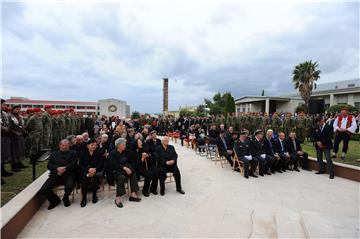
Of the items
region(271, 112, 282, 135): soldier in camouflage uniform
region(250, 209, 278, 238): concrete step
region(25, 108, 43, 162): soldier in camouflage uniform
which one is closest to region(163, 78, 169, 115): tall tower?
region(271, 112, 282, 135): soldier in camouflage uniform

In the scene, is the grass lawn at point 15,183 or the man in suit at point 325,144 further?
the man in suit at point 325,144

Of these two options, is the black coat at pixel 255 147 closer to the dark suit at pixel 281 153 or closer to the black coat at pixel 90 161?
the dark suit at pixel 281 153

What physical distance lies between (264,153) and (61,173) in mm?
5382

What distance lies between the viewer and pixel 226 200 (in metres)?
4.27

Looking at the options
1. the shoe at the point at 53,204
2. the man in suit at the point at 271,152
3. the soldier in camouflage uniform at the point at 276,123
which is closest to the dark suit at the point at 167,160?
the shoe at the point at 53,204

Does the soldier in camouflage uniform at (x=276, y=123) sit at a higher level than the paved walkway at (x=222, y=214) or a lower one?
higher

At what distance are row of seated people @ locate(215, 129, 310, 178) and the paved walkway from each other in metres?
0.82

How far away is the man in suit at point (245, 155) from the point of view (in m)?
5.98

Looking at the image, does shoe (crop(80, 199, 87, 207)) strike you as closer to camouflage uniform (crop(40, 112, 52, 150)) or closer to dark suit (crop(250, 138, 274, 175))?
camouflage uniform (crop(40, 112, 52, 150))

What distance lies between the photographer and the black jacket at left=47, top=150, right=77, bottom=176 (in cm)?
403

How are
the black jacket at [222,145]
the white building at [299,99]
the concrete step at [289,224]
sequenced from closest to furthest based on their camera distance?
the concrete step at [289,224] < the black jacket at [222,145] < the white building at [299,99]

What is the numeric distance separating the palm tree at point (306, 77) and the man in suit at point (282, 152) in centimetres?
2699

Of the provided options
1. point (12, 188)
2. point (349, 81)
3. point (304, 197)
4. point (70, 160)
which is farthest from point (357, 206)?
point (349, 81)

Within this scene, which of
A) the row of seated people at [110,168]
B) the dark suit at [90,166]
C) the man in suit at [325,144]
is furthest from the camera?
the man in suit at [325,144]
